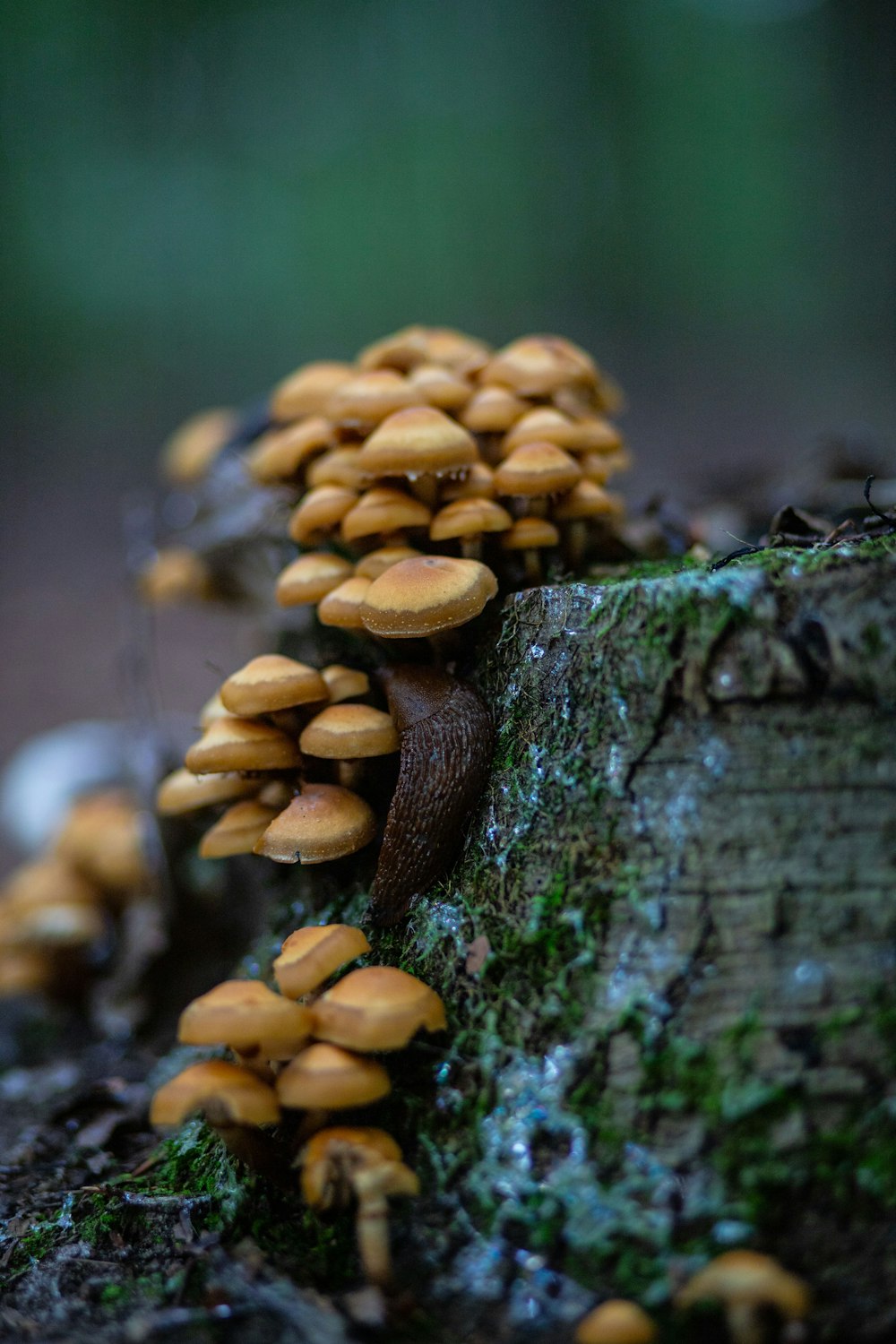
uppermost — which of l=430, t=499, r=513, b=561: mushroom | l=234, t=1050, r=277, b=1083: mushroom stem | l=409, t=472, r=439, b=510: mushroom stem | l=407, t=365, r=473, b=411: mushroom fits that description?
l=407, t=365, r=473, b=411: mushroom

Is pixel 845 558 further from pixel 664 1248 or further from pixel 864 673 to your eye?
pixel 664 1248

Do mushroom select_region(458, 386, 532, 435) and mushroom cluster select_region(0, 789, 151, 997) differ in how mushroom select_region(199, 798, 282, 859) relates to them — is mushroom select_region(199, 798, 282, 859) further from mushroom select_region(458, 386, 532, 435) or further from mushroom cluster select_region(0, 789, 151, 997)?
mushroom cluster select_region(0, 789, 151, 997)

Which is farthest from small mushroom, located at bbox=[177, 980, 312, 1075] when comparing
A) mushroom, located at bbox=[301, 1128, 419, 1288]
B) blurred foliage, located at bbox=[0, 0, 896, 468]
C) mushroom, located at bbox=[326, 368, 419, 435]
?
blurred foliage, located at bbox=[0, 0, 896, 468]

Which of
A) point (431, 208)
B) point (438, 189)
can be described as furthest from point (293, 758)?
point (438, 189)

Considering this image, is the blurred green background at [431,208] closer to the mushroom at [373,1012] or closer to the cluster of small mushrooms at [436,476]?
the cluster of small mushrooms at [436,476]

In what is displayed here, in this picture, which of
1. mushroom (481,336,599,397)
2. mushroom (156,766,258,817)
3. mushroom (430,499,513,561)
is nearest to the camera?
mushroom (430,499,513,561)
